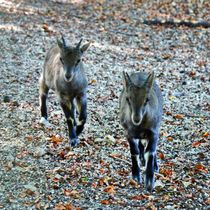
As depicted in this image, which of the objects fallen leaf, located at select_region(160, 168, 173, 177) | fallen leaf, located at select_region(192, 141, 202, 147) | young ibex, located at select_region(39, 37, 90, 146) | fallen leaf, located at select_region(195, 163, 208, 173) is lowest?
fallen leaf, located at select_region(160, 168, 173, 177)

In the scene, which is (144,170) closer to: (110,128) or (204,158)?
(204,158)

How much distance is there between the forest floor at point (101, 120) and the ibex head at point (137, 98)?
43.9 inches

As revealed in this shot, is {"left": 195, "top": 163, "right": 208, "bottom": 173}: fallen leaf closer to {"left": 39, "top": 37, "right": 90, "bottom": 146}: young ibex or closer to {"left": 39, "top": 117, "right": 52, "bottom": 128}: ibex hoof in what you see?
{"left": 39, "top": 37, "right": 90, "bottom": 146}: young ibex

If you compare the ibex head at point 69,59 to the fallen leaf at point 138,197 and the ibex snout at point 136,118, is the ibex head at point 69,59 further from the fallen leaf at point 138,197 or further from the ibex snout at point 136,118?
the fallen leaf at point 138,197

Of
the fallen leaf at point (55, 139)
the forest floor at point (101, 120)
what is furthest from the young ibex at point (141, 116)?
the fallen leaf at point (55, 139)

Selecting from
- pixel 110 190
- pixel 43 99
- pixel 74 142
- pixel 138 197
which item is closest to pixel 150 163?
pixel 138 197

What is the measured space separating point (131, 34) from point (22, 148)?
368 inches

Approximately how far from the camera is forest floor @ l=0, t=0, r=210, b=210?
23.5ft

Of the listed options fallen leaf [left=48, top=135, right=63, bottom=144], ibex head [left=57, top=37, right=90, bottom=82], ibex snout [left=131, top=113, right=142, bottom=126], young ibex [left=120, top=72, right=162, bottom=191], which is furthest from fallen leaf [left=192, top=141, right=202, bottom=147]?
ibex snout [left=131, top=113, right=142, bottom=126]

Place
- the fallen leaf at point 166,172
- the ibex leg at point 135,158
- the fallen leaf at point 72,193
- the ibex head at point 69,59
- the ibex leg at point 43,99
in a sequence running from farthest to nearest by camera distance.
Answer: the ibex leg at point 43,99 → the ibex head at point 69,59 → the fallen leaf at point 166,172 → the ibex leg at point 135,158 → the fallen leaf at point 72,193

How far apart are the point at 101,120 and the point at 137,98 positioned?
3.21 meters

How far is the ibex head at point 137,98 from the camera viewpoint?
6723 millimetres

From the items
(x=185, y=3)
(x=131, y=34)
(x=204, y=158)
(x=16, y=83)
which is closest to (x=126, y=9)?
(x=185, y=3)

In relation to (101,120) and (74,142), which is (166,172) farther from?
(101,120)
